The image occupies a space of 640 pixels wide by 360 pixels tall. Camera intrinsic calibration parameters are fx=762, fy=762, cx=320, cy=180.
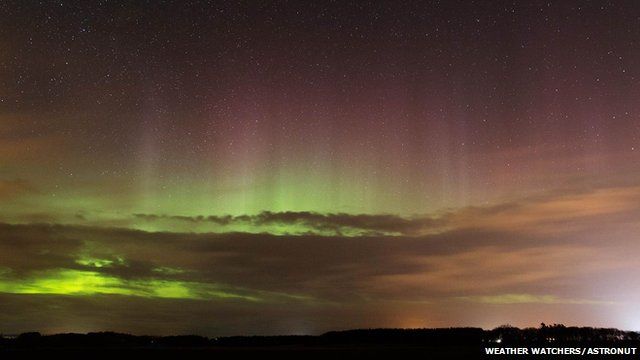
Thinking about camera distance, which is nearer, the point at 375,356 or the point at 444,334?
the point at 375,356

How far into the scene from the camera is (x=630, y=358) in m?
55.4

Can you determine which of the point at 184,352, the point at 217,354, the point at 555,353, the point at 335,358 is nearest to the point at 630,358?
the point at 555,353

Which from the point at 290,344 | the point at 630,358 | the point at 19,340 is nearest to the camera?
the point at 630,358

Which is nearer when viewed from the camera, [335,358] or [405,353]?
[335,358]

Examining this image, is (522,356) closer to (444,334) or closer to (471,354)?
(471,354)

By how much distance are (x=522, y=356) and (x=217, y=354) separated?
87.0 ft

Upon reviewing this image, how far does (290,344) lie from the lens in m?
86.3

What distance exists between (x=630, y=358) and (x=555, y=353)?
6.83 meters

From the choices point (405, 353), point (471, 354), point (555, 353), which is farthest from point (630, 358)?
point (405, 353)

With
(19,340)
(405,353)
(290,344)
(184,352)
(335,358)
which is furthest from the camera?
(19,340)

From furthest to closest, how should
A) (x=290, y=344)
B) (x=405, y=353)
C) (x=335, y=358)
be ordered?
(x=290, y=344) < (x=405, y=353) < (x=335, y=358)

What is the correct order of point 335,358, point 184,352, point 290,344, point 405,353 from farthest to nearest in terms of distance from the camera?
1. point 290,344
2. point 184,352
3. point 405,353
4. point 335,358

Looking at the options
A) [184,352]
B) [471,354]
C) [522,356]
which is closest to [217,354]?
[184,352]

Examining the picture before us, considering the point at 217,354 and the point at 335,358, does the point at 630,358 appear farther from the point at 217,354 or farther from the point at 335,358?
the point at 217,354
